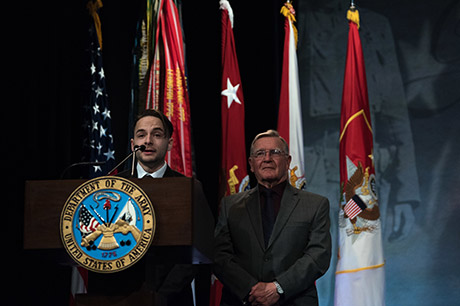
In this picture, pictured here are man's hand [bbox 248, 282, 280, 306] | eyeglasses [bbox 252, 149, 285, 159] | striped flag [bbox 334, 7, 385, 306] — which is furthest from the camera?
striped flag [bbox 334, 7, 385, 306]

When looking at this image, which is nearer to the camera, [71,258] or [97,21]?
[71,258]

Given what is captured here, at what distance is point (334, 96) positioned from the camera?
529cm

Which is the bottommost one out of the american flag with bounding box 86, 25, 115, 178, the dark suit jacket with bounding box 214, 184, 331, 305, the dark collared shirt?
the dark suit jacket with bounding box 214, 184, 331, 305

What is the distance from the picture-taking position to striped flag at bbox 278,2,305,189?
175 inches

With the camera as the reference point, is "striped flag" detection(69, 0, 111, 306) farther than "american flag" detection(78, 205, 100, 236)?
Yes

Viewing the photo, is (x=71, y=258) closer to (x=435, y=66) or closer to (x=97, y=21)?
(x=97, y=21)

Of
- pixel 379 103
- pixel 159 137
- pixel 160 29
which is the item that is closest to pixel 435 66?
pixel 379 103

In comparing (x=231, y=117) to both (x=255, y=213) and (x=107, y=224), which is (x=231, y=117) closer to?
(x=255, y=213)

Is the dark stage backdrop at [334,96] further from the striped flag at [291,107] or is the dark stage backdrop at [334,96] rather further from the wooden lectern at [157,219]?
the wooden lectern at [157,219]

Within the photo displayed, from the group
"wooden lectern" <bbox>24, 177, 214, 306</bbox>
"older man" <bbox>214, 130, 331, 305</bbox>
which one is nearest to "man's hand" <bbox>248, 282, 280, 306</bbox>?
"older man" <bbox>214, 130, 331, 305</bbox>

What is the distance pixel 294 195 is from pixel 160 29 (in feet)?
6.66

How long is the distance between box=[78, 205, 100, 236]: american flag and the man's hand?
0.98 meters

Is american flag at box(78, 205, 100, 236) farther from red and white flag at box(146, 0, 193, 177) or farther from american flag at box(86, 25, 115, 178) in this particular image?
american flag at box(86, 25, 115, 178)

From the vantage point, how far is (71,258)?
6.26 ft
